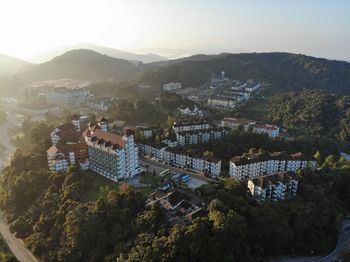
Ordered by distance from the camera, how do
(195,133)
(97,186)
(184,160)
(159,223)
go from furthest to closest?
(195,133) < (184,160) < (97,186) < (159,223)

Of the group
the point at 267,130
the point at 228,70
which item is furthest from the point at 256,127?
the point at 228,70

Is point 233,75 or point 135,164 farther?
point 233,75

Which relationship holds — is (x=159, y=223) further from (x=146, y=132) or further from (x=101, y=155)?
(x=146, y=132)

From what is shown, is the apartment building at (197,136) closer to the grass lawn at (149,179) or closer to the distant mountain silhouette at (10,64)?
the grass lawn at (149,179)

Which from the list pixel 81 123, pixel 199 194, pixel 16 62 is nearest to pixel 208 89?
pixel 81 123

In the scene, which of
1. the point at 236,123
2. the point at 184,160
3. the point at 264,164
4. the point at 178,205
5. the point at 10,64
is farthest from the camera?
the point at 10,64

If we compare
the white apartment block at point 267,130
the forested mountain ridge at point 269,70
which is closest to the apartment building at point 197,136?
the white apartment block at point 267,130

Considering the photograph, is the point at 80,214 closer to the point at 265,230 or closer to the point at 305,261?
the point at 265,230
